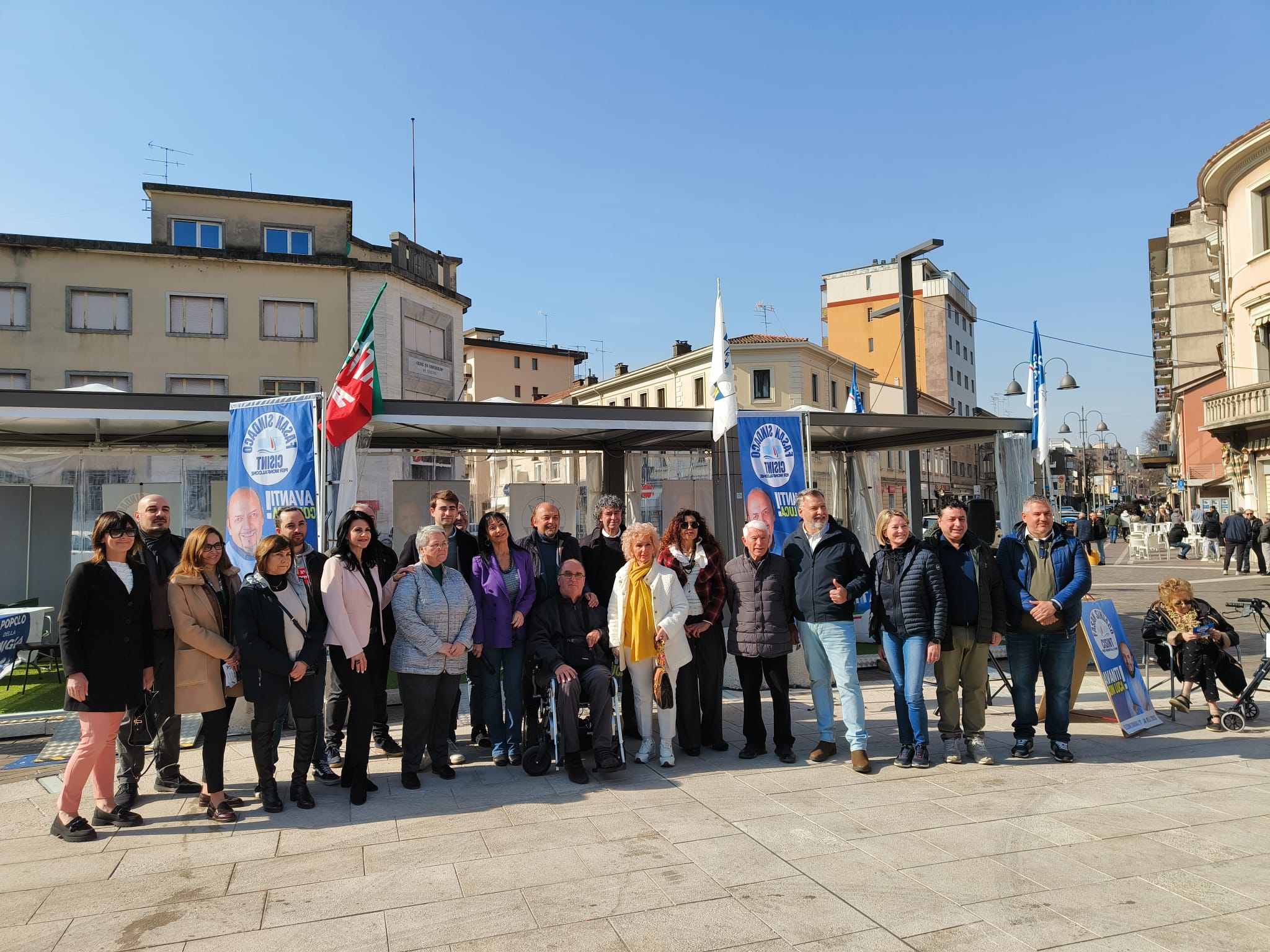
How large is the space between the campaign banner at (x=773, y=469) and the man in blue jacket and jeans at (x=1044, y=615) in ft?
9.84

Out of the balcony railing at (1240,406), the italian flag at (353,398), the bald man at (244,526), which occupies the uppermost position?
the balcony railing at (1240,406)

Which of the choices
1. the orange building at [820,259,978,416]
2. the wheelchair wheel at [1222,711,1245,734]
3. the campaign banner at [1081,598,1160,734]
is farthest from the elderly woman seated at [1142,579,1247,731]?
the orange building at [820,259,978,416]

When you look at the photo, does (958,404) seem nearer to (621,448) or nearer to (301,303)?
(301,303)

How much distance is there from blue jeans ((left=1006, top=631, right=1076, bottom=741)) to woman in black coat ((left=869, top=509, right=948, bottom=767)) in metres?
0.73

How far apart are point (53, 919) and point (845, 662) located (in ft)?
15.0

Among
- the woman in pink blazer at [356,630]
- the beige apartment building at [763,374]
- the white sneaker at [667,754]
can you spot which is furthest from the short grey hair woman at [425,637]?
the beige apartment building at [763,374]

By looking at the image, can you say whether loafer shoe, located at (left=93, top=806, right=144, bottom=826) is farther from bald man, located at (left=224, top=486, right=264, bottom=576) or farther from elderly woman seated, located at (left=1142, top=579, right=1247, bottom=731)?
elderly woman seated, located at (left=1142, top=579, right=1247, bottom=731)

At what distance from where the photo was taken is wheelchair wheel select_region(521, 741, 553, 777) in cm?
607

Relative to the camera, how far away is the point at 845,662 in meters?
6.18

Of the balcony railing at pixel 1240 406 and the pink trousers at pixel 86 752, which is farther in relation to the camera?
the balcony railing at pixel 1240 406

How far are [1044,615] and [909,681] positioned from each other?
1.01 m

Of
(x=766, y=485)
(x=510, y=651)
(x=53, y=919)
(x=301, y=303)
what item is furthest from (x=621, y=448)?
(x=301, y=303)

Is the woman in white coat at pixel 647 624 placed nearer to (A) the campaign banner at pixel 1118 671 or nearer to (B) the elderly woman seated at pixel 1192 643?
(A) the campaign banner at pixel 1118 671

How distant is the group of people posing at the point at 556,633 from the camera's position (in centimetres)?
541
